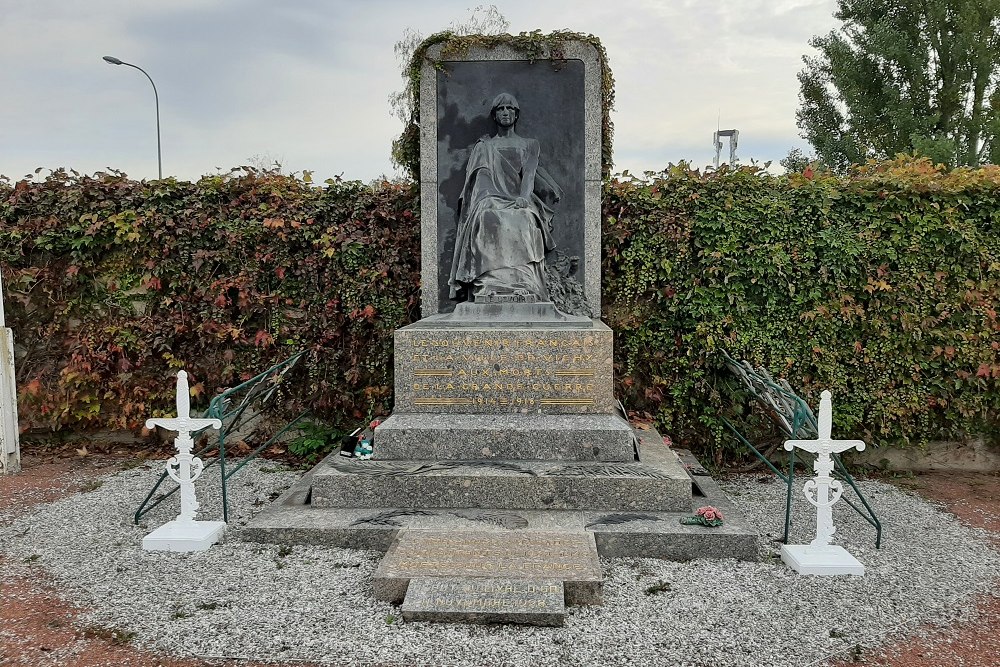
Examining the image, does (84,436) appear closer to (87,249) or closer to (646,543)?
(87,249)

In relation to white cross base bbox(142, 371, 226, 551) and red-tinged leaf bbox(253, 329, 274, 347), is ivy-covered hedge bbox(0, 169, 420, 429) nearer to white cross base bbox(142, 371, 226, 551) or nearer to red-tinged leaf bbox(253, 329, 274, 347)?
red-tinged leaf bbox(253, 329, 274, 347)

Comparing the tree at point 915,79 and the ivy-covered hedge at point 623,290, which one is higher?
the tree at point 915,79

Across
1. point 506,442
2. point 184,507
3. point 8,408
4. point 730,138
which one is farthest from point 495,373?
point 730,138

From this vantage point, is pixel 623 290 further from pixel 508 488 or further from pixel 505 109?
pixel 508 488

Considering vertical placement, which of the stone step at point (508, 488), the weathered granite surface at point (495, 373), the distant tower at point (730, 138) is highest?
the distant tower at point (730, 138)

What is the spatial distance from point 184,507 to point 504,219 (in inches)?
124

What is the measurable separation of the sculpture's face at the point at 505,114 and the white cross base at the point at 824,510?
3.49 metres

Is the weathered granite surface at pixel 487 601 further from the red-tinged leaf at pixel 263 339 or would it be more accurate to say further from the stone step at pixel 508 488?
the red-tinged leaf at pixel 263 339

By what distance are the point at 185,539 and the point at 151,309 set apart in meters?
3.21

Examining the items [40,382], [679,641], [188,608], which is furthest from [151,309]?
[679,641]

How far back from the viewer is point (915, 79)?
13312mm

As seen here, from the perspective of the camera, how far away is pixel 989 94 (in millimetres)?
12703

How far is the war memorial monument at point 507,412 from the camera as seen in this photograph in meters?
3.35

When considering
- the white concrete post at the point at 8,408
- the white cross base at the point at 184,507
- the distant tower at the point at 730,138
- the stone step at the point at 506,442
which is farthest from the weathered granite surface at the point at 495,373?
the distant tower at the point at 730,138
